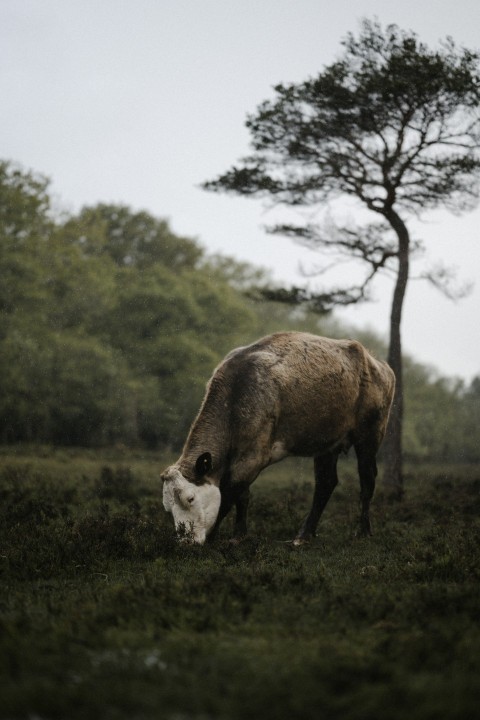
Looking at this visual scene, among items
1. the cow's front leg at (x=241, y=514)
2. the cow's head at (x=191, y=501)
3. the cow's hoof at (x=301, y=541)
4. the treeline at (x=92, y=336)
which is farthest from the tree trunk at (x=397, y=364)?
the treeline at (x=92, y=336)

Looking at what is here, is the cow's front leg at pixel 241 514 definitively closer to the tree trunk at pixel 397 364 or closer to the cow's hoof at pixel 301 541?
the cow's hoof at pixel 301 541

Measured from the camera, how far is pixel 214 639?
4934mm

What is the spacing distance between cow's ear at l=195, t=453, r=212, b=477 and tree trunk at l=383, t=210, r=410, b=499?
8.83 m

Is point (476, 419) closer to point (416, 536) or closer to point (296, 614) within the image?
point (416, 536)

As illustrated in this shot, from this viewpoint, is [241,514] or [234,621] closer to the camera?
[234,621]

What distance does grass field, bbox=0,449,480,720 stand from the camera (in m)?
3.76

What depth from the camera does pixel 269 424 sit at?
388 inches

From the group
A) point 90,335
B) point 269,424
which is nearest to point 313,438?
point 269,424

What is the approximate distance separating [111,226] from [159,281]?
13.5m

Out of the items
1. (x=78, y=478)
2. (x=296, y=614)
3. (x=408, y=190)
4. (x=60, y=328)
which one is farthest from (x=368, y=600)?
(x=60, y=328)

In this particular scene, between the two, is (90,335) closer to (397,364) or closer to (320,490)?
(397,364)

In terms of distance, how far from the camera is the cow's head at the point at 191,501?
8.95m

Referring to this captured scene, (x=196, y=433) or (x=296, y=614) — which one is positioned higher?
(x=196, y=433)

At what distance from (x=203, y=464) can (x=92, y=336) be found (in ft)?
78.3
